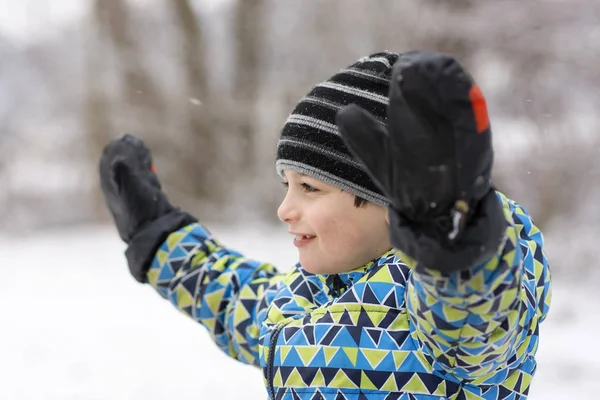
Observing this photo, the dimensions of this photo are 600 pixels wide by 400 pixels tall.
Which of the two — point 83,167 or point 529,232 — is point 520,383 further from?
point 83,167

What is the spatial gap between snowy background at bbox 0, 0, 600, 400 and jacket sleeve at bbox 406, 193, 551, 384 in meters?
2.00

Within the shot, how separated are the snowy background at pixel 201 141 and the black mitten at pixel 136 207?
139 centimetres

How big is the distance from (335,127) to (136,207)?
734 mm

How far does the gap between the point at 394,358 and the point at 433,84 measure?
0.52 meters

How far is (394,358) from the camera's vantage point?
40.9 inches

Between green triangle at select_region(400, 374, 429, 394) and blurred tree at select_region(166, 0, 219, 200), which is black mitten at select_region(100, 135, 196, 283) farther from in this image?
blurred tree at select_region(166, 0, 219, 200)

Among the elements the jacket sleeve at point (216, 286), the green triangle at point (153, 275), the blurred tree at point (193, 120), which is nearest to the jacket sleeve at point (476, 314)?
the jacket sleeve at point (216, 286)

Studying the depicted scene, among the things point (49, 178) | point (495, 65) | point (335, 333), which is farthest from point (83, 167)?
point (335, 333)

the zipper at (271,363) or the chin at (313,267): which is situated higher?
the chin at (313,267)

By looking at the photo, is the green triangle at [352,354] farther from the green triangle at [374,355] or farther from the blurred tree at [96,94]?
the blurred tree at [96,94]

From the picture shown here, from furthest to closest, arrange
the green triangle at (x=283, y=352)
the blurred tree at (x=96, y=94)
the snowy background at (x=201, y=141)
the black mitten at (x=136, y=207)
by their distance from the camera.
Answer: the blurred tree at (x=96, y=94) → the snowy background at (x=201, y=141) → the black mitten at (x=136, y=207) → the green triangle at (x=283, y=352)

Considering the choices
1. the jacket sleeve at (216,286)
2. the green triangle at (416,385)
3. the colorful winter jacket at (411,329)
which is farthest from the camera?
the jacket sleeve at (216,286)

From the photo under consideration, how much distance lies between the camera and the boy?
29.1 inches

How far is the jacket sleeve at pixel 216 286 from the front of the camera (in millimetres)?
1557
